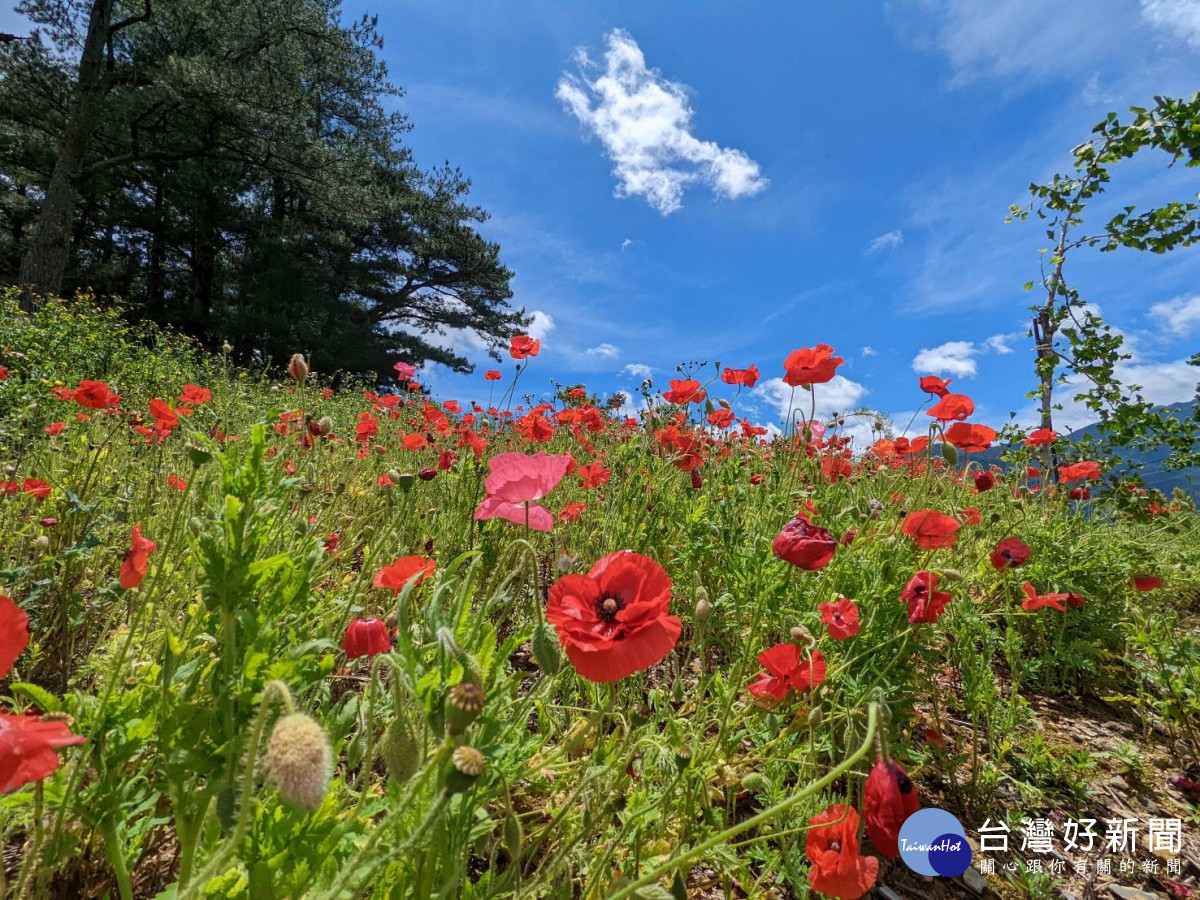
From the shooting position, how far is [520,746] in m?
0.98

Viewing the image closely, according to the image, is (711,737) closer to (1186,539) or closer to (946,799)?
(946,799)

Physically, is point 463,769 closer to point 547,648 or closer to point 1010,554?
point 547,648

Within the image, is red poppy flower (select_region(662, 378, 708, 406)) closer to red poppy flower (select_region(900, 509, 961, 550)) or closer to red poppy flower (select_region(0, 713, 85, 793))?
red poppy flower (select_region(900, 509, 961, 550))

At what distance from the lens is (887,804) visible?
0.88 metres

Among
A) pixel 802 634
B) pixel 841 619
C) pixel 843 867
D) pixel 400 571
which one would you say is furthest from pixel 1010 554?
pixel 400 571

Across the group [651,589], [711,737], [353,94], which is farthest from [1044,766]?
[353,94]

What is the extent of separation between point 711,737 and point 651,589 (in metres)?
1.11

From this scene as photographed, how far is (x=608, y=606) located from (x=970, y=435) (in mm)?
1810

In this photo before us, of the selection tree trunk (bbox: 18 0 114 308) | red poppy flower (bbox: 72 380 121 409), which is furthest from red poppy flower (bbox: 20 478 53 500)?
tree trunk (bbox: 18 0 114 308)

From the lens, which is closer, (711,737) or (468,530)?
(711,737)

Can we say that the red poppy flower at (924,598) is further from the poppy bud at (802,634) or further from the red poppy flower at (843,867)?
the red poppy flower at (843,867)

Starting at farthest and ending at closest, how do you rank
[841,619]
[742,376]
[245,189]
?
[245,189], [742,376], [841,619]

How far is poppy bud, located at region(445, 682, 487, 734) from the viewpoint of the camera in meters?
0.59

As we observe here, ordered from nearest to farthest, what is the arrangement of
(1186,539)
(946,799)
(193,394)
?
1. (946,799)
2. (193,394)
3. (1186,539)
